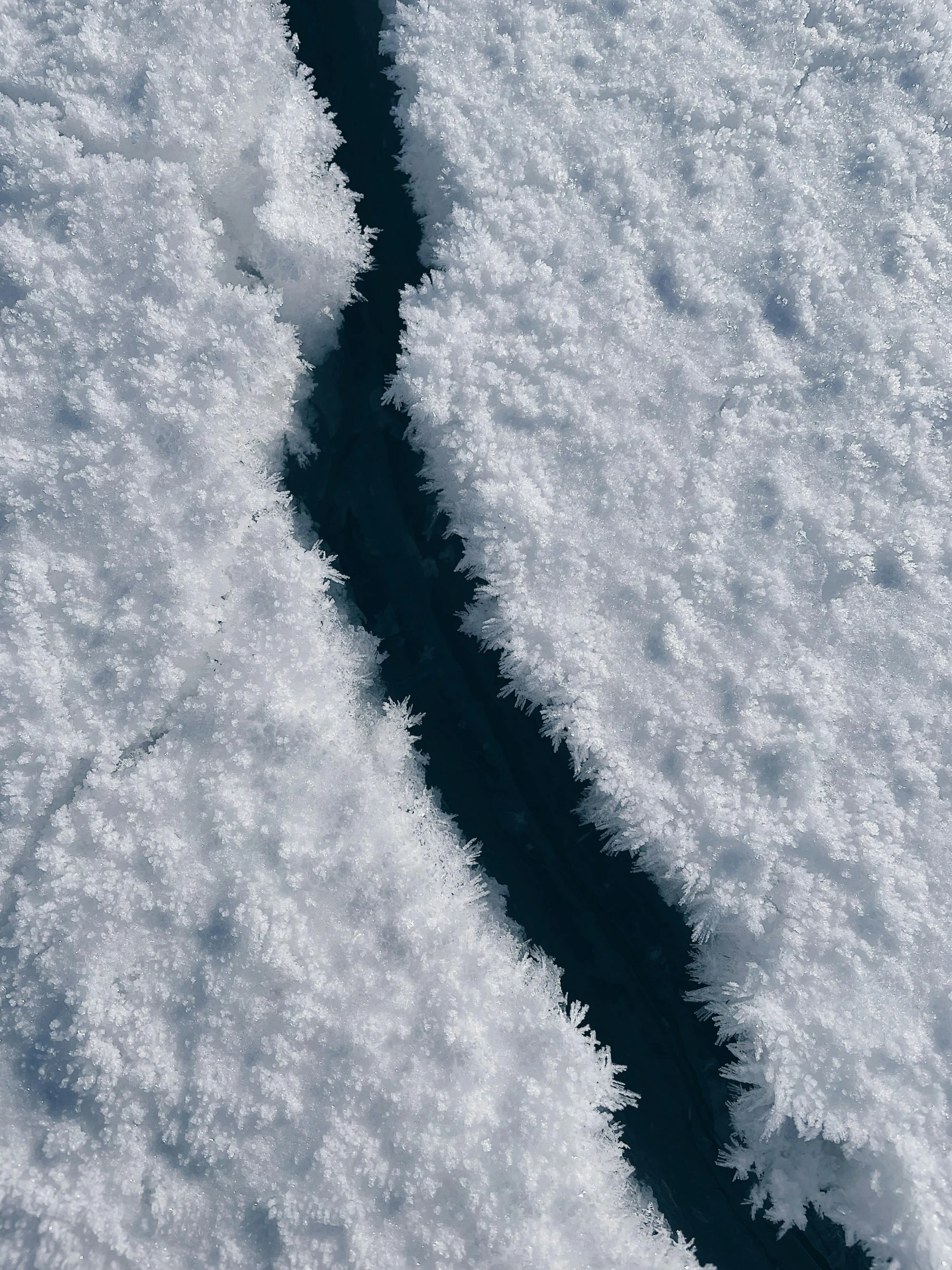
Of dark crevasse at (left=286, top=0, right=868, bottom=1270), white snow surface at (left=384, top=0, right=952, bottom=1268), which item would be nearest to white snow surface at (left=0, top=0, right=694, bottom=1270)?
dark crevasse at (left=286, top=0, right=868, bottom=1270)

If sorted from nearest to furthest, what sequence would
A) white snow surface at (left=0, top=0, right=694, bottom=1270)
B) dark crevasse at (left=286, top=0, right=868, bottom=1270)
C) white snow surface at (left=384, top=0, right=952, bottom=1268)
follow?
white snow surface at (left=0, top=0, right=694, bottom=1270), white snow surface at (left=384, top=0, right=952, bottom=1268), dark crevasse at (left=286, top=0, right=868, bottom=1270)

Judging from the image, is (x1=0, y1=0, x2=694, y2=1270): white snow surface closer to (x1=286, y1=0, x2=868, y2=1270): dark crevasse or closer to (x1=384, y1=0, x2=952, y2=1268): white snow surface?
(x1=286, y1=0, x2=868, y2=1270): dark crevasse

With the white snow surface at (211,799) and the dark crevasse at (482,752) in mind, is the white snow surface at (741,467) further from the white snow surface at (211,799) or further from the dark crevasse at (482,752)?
the white snow surface at (211,799)

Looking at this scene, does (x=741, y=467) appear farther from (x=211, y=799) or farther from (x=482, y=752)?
(x=211, y=799)

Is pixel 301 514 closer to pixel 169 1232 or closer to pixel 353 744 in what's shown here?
pixel 353 744

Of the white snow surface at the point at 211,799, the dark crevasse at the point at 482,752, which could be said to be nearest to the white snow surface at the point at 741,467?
the dark crevasse at the point at 482,752

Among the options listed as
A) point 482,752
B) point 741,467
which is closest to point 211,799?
point 482,752

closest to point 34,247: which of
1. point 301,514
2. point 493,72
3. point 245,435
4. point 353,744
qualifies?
point 245,435
